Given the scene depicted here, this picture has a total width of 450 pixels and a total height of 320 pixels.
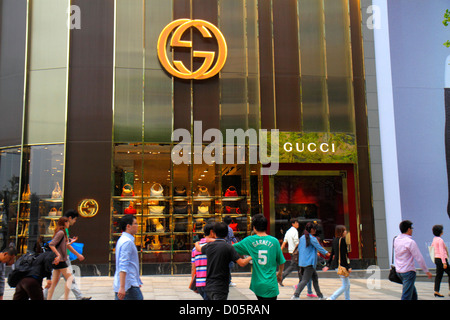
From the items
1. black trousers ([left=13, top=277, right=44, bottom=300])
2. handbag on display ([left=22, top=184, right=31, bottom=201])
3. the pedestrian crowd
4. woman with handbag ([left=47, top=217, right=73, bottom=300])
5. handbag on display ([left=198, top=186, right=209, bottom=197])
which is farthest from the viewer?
handbag on display ([left=198, top=186, right=209, bottom=197])

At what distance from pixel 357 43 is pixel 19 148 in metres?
11.7

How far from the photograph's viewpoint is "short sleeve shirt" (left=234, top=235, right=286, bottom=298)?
6.05 meters

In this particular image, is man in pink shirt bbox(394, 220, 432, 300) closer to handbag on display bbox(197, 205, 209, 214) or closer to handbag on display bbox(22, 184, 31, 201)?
handbag on display bbox(197, 205, 209, 214)

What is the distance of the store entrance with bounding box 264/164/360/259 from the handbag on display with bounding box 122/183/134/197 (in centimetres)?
432

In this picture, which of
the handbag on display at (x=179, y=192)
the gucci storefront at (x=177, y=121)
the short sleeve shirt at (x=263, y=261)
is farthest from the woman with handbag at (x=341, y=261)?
the handbag on display at (x=179, y=192)

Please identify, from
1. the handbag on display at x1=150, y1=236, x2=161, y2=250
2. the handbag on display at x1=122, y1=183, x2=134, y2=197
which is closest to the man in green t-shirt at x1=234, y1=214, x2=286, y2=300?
the handbag on display at x1=150, y1=236, x2=161, y2=250

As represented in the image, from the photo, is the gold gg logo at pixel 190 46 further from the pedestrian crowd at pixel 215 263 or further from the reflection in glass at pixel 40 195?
the pedestrian crowd at pixel 215 263

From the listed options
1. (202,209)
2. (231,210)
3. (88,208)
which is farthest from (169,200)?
(88,208)

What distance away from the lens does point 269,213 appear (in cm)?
1480

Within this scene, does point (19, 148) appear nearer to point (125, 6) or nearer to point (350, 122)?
point (125, 6)

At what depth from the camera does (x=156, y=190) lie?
14.3m

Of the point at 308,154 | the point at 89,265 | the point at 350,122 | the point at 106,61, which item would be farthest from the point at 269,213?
the point at 106,61

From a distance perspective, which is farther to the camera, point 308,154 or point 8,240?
point 308,154

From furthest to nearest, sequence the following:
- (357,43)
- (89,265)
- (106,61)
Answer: (357,43)
(106,61)
(89,265)
